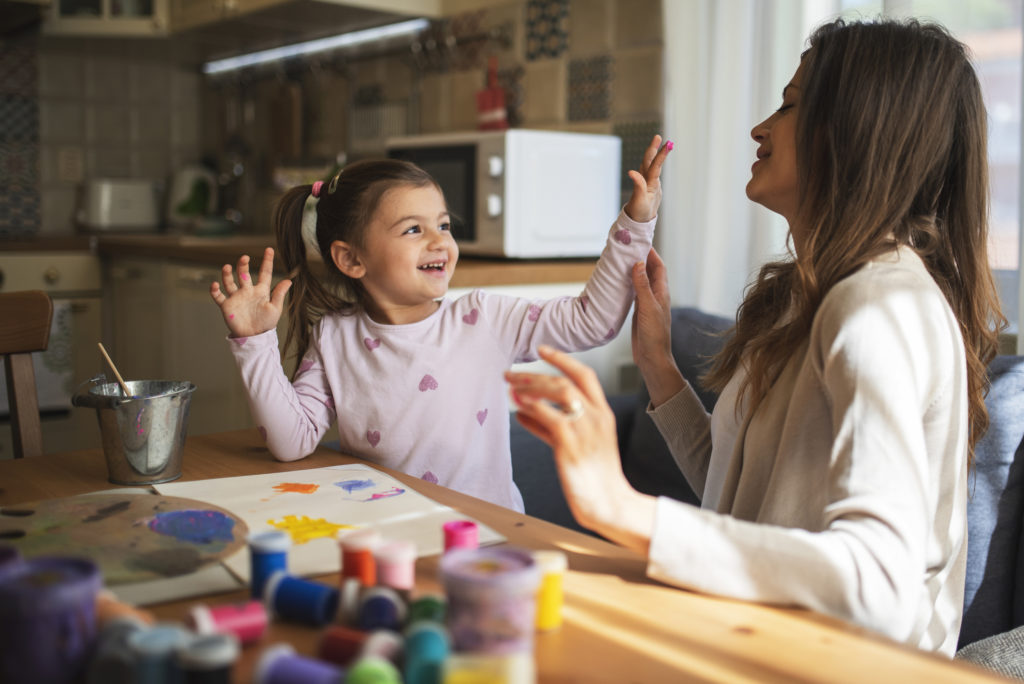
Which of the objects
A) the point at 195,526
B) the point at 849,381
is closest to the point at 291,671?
the point at 195,526

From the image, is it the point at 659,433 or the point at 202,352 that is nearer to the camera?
the point at 659,433

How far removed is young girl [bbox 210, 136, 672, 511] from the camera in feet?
4.72

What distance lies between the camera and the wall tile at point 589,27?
2670 mm

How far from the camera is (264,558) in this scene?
78 cm

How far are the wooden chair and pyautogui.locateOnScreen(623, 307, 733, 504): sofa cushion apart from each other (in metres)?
1.14

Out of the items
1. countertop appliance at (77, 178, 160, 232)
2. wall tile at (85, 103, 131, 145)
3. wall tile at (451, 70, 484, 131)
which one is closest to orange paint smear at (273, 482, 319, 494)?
wall tile at (451, 70, 484, 131)

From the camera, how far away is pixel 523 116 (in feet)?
9.66

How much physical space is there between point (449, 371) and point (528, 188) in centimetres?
100

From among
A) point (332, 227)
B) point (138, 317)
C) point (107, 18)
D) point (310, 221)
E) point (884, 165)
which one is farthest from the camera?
point (107, 18)

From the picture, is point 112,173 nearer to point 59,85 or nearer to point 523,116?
point 59,85

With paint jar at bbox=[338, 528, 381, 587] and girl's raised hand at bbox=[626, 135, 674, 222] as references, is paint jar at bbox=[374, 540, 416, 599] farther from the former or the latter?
girl's raised hand at bbox=[626, 135, 674, 222]

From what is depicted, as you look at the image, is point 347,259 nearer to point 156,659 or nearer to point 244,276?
point 244,276

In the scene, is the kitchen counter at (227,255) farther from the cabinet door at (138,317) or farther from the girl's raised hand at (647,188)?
the girl's raised hand at (647,188)

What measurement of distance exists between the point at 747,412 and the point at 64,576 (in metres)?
0.72
